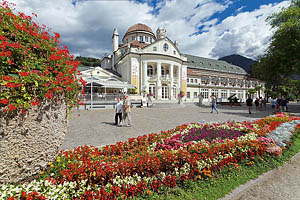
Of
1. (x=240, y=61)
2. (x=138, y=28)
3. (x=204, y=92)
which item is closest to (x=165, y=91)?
(x=204, y=92)

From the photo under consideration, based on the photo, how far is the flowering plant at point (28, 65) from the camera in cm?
160

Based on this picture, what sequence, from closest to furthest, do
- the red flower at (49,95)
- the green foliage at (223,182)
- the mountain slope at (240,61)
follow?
1. the red flower at (49,95)
2. the green foliage at (223,182)
3. the mountain slope at (240,61)

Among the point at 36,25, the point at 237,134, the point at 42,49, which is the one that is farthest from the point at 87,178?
the point at 237,134

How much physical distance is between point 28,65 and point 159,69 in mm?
27672

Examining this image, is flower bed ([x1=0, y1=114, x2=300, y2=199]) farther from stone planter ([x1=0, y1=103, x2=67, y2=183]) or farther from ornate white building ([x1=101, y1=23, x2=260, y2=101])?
ornate white building ([x1=101, y1=23, x2=260, y2=101])

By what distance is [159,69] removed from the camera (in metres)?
28.6

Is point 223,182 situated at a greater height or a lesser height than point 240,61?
lesser

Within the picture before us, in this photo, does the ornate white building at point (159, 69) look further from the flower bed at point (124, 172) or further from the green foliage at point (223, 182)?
the flower bed at point (124, 172)

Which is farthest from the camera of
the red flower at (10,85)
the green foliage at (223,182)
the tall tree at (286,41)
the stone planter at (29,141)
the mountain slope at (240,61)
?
the mountain slope at (240,61)

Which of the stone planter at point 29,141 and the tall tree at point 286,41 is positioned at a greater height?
the tall tree at point 286,41

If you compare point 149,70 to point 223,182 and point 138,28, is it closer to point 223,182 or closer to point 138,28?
point 138,28

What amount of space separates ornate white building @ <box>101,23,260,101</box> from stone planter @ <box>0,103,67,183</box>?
24.9 m

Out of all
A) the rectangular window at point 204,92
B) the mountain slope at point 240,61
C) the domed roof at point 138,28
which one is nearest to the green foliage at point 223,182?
the rectangular window at point 204,92

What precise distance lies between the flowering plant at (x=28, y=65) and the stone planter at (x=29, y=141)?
0.54ft
